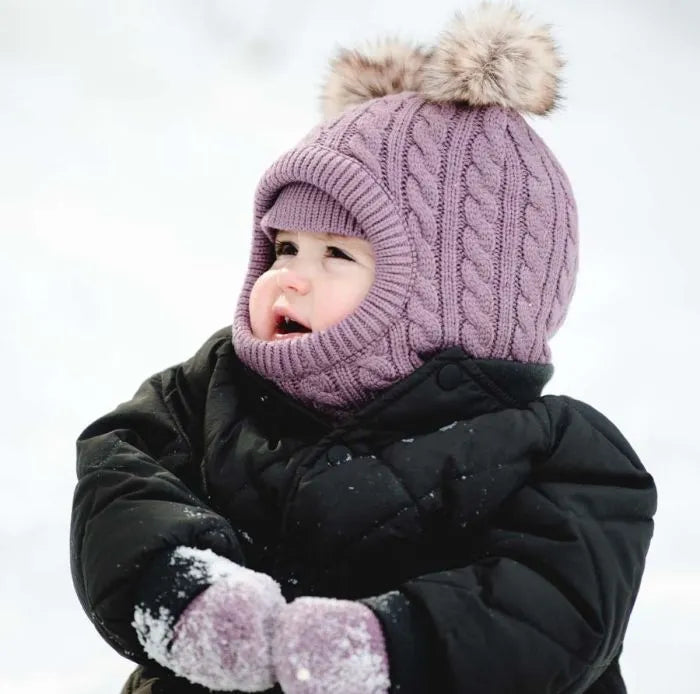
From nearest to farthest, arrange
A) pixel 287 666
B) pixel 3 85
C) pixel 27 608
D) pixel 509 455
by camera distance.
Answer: pixel 287 666, pixel 509 455, pixel 27 608, pixel 3 85

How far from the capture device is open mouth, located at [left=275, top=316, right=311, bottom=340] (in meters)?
1.11

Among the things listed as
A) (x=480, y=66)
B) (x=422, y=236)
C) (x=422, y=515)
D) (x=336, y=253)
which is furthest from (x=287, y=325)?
(x=480, y=66)

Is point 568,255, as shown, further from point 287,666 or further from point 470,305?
point 287,666

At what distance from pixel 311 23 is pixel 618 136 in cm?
100

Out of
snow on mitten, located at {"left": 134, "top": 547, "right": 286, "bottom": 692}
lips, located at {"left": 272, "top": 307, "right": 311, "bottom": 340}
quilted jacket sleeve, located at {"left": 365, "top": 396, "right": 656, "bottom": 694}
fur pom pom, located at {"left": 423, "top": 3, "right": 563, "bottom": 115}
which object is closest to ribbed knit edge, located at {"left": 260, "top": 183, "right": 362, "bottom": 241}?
lips, located at {"left": 272, "top": 307, "right": 311, "bottom": 340}

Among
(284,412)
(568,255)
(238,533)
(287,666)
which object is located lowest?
(287,666)

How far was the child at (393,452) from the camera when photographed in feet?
2.73

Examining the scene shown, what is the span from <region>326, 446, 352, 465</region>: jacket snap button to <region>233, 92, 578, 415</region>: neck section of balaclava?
88mm

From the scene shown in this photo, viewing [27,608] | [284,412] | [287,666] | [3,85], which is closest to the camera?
[287,666]

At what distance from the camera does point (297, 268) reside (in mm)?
1110

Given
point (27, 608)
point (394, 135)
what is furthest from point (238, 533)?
point (27, 608)

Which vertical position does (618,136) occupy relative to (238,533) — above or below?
above

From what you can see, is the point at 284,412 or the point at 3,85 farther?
the point at 3,85

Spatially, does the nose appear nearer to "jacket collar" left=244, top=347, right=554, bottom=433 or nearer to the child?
the child
